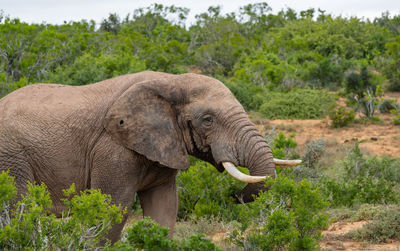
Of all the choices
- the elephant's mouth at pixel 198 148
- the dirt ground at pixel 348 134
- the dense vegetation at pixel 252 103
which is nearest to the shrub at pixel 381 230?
the dense vegetation at pixel 252 103

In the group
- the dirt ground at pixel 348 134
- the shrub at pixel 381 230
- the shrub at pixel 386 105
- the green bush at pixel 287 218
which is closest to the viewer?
the green bush at pixel 287 218

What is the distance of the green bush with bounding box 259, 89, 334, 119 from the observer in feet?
56.8

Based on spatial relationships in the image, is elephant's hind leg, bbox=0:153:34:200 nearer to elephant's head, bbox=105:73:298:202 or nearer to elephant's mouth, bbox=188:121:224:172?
elephant's head, bbox=105:73:298:202

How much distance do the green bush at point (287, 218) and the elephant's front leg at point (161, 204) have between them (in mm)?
731

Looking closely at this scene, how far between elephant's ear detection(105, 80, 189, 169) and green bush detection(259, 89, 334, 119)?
41.7 feet

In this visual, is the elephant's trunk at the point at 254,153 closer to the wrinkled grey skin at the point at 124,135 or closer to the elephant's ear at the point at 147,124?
the wrinkled grey skin at the point at 124,135

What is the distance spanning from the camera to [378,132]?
602 inches

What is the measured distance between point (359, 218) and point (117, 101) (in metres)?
4.01

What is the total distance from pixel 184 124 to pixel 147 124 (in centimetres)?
32

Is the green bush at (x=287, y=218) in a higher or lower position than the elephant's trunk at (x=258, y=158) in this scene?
lower

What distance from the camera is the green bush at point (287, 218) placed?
484cm

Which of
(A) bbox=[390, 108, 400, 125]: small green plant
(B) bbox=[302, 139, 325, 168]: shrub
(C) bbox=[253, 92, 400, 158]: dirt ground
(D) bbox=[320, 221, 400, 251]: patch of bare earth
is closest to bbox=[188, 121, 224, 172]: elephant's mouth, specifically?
(D) bbox=[320, 221, 400, 251]: patch of bare earth

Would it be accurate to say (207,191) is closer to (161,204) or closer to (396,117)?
(161,204)

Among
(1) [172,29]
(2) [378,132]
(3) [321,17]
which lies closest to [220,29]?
(1) [172,29]
